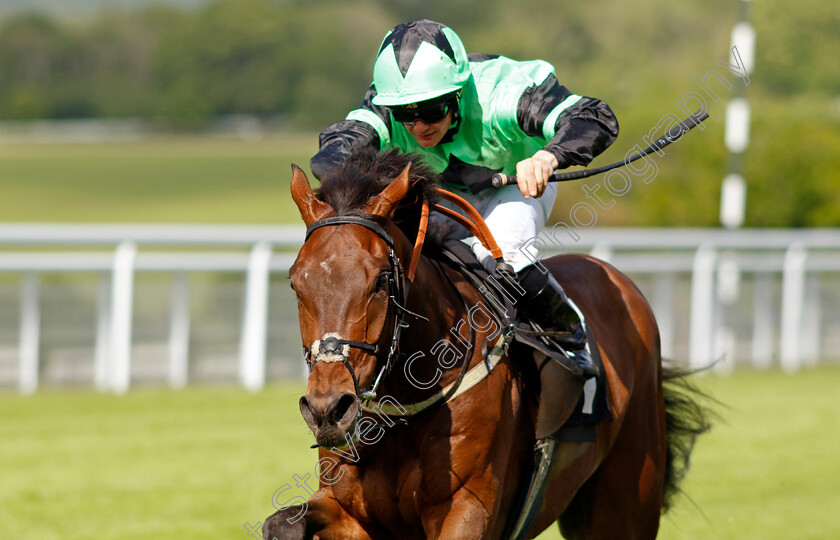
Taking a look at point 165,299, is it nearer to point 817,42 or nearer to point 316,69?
point 817,42

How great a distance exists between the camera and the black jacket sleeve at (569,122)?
287 cm

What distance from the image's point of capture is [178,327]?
9023 mm

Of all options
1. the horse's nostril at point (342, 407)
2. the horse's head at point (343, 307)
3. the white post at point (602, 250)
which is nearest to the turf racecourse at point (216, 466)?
the white post at point (602, 250)

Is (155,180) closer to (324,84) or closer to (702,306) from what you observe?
(324,84)

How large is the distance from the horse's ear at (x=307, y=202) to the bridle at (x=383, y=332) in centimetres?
5

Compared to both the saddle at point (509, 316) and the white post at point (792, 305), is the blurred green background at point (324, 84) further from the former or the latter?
the saddle at point (509, 316)

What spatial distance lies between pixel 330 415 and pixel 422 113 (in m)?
1.07

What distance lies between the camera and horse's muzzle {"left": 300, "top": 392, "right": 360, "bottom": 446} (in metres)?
2.18

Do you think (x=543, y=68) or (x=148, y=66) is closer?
(x=543, y=68)

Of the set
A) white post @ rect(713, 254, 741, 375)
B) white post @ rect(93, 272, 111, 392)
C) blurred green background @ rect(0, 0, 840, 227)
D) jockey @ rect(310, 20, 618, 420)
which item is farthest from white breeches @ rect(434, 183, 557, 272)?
blurred green background @ rect(0, 0, 840, 227)

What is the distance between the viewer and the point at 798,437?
770 cm

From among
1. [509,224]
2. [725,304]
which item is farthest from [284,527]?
[725,304]

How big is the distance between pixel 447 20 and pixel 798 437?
40907mm

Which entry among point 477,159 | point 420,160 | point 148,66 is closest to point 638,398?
point 477,159
